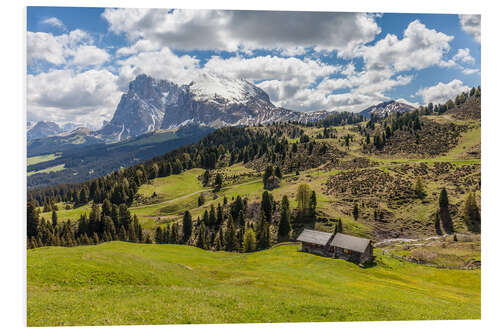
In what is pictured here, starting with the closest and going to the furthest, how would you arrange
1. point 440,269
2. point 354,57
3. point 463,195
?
1. point 354,57
2. point 440,269
3. point 463,195

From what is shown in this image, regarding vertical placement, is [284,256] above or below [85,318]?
below

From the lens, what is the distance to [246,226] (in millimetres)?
77688

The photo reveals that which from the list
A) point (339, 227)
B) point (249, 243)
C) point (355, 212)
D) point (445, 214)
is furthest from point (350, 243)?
point (445, 214)

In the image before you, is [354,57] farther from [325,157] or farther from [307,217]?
[325,157]

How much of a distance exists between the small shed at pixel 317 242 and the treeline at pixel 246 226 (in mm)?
11767

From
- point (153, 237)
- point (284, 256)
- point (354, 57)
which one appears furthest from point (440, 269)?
point (153, 237)

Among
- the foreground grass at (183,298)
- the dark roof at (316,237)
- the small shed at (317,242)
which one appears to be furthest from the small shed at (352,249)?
the foreground grass at (183,298)

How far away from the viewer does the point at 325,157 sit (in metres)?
156

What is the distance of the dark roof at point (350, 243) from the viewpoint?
47537mm

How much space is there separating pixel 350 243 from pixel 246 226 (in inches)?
1377

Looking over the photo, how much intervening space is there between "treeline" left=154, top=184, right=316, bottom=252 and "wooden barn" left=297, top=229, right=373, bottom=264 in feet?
42.4

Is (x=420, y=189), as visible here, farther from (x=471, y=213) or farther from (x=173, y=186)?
(x=173, y=186)

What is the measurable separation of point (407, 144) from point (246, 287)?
151 metres

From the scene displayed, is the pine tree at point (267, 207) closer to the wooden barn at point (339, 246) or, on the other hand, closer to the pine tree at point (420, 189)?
the wooden barn at point (339, 246)
